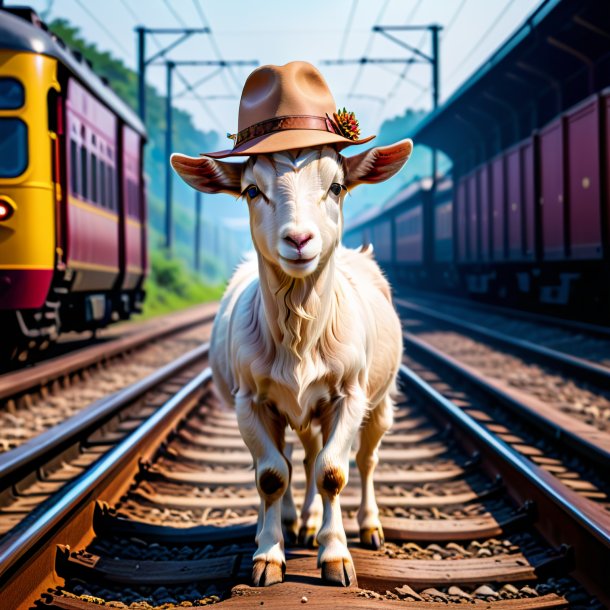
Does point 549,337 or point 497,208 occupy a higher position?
point 497,208

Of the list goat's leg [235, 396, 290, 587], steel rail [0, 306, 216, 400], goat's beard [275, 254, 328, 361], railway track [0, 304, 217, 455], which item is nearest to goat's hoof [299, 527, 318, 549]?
goat's leg [235, 396, 290, 587]

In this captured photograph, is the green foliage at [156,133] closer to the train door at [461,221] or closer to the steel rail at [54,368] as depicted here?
the train door at [461,221]

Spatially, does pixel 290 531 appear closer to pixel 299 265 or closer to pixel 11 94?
pixel 299 265

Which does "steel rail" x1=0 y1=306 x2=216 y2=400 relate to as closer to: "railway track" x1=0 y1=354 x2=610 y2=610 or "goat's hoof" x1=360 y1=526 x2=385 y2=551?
"railway track" x1=0 y1=354 x2=610 y2=610

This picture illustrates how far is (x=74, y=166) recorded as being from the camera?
9.96 meters

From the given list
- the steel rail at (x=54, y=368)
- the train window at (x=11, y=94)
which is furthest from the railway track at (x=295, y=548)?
the train window at (x=11, y=94)

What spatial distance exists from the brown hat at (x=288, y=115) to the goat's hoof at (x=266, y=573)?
5.23 feet

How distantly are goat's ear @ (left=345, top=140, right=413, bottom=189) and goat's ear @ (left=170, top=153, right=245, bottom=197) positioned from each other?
1.44ft

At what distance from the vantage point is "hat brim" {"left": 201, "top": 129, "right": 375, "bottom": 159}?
300 centimetres

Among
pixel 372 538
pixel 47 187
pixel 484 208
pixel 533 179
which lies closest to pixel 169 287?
pixel 484 208

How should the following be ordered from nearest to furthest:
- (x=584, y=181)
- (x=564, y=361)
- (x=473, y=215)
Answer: (x=564, y=361)
(x=584, y=181)
(x=473, y=215)

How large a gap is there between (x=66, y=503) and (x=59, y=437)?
5.02ft

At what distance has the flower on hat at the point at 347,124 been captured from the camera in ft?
10.5

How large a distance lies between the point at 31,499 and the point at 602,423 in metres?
4.48
